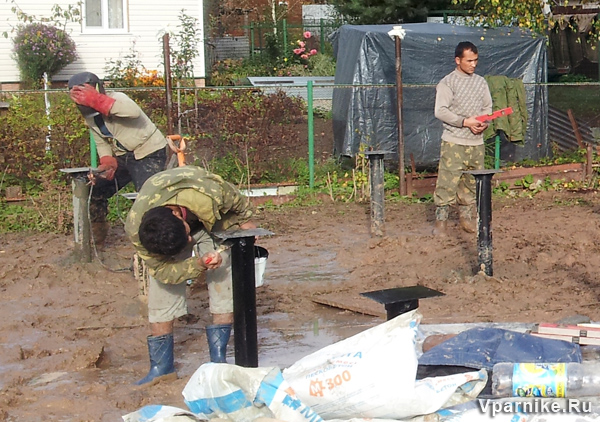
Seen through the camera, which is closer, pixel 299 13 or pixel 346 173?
pixel 346 173

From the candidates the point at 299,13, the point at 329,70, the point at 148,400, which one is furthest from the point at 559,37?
the point at 148,400

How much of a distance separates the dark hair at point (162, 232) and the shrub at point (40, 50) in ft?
49.7

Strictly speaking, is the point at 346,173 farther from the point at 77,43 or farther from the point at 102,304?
the point at 77,43

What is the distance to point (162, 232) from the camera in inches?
178

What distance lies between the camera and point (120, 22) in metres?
20.2

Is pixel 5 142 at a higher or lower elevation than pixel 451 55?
lower

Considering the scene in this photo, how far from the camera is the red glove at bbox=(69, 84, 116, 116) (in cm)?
744

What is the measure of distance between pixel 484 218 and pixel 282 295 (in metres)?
1.77

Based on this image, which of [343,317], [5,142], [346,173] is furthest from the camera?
[346,173]

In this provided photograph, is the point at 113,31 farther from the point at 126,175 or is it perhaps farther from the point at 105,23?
the point at 126,175

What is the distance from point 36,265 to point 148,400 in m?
4.05

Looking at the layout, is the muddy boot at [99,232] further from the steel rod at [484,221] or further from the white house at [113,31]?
the white house at [113,31]

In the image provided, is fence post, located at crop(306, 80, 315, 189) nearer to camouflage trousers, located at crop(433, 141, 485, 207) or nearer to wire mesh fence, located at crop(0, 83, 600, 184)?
wire mesh fence, located at crop(0, 83, 600, 184)

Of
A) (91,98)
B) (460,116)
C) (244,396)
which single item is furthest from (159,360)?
(460,116)
